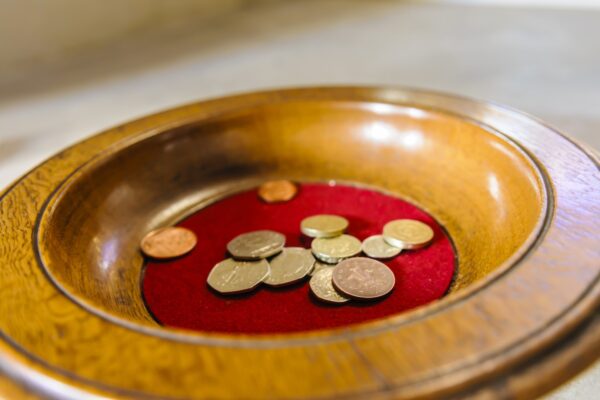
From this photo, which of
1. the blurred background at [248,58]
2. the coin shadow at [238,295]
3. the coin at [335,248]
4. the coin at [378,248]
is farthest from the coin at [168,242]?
the blurred background at [248,58]

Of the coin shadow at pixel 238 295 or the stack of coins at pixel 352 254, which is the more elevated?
the stack of coins at pixel 352 254

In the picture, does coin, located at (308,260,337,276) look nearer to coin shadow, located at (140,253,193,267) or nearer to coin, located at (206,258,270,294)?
coin, located at (206,258,270,294)

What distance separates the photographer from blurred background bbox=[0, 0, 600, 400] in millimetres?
3221

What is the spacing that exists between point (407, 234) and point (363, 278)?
0.24m

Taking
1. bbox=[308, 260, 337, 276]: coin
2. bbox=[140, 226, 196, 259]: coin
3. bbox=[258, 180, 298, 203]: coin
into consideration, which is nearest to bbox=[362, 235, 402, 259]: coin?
bbox=[308, 260, 337, 276]: coin

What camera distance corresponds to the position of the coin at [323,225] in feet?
4.75

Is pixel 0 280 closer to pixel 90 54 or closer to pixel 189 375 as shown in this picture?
pixel 189 375

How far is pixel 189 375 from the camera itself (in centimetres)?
76

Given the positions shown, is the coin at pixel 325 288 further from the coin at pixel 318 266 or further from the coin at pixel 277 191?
the coin at pixel 277 191

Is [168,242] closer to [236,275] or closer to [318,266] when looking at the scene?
[236,275]

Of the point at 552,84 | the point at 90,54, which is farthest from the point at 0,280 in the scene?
the point at 90,54

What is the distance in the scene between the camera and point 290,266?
1.33m

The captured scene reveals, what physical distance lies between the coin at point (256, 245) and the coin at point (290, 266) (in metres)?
0.02

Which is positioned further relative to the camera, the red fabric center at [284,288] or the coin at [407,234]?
the coin at [407,234]
